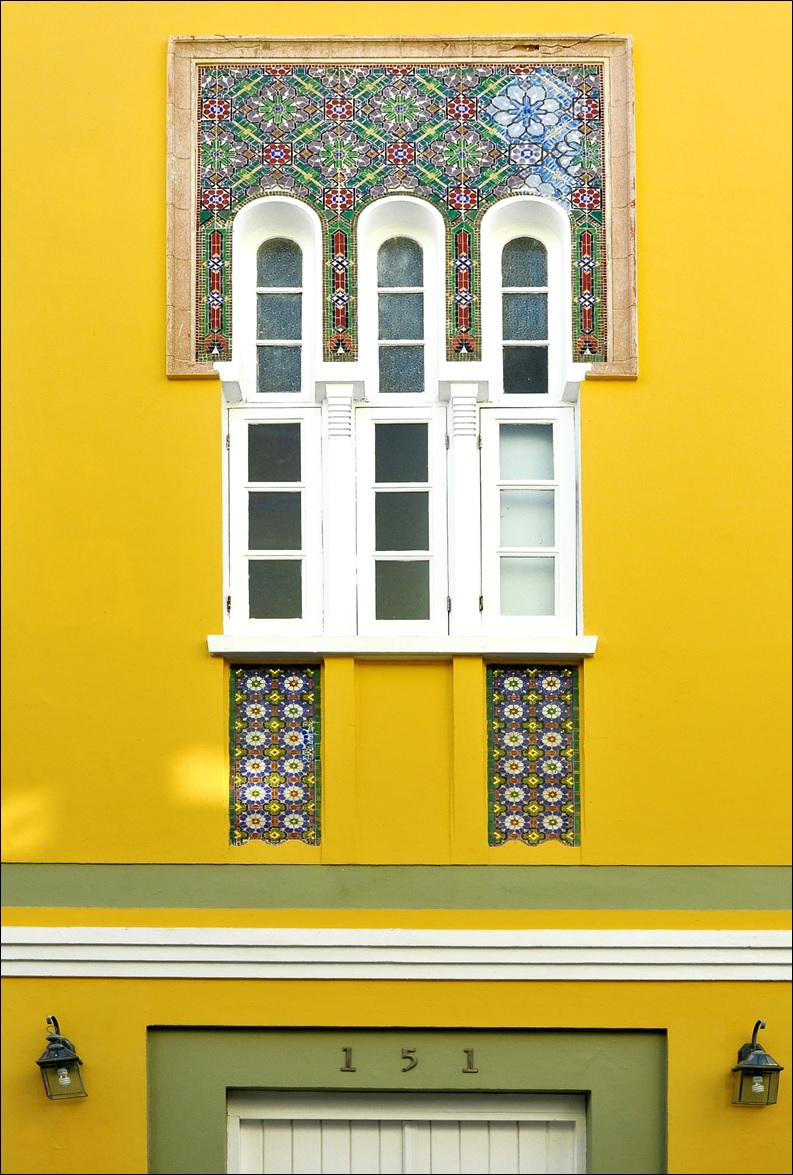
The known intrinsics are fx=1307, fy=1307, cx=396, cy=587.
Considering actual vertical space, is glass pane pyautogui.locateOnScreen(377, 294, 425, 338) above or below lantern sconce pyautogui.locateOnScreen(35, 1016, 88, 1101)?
above

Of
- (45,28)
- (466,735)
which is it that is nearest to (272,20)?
(45,28)

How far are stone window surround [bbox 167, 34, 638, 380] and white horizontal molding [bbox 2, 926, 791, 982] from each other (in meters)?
2.56

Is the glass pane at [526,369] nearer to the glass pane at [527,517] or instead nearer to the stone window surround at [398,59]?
the stone window surround at [398,59]

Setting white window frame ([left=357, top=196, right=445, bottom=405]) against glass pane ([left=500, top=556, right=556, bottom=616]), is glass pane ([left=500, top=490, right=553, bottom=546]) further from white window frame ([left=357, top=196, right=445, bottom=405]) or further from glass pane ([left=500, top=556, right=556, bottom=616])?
white window frame ([left=357, top=196, right=445, bottom=405])

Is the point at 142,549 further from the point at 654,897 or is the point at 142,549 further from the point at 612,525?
the point at 654,897

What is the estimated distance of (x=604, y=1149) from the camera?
5785mm

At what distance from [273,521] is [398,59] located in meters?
2.28

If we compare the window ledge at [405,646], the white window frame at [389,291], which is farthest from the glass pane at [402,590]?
the white window frame at [389,291]

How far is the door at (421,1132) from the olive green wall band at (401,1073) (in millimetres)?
111

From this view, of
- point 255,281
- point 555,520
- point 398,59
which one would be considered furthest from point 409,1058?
point 398,59

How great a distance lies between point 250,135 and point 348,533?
77.0 inches

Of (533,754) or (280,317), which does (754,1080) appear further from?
(280,317)

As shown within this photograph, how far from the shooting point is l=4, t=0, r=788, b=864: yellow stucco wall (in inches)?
233

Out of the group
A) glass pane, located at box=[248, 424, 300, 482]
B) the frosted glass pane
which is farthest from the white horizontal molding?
the frosted glass pane
